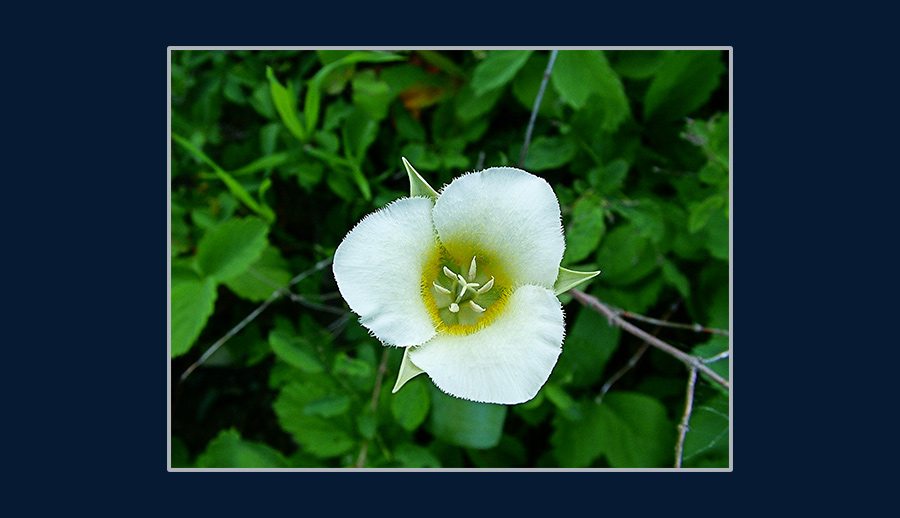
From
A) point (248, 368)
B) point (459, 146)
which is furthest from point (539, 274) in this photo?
point (248, 368)

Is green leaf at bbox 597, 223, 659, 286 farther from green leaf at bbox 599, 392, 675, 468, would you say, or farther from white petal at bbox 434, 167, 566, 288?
white petal at bbox 434, 167, 566, 288

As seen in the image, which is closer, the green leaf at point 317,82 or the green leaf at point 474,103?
the green leaf at point 317,82

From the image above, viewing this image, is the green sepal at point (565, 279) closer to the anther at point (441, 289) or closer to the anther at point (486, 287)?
the anther at point (486, 287)

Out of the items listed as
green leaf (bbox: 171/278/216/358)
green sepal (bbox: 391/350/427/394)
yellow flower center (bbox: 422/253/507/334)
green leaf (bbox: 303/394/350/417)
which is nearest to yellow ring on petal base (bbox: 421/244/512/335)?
yellow flower center (bbox: 422/253/507/334)

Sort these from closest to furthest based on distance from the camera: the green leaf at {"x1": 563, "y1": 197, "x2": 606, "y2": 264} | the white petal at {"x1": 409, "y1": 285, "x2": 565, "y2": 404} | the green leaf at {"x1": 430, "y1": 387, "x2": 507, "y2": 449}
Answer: the white petal at {"x1": 409, "y1": 285, "x2": 565, "y2": 404}, the green leaf at {"x1": 563, "y1": 197, "x2": 606, "y2": 264}, the green leaf at {"x1": 430, "y1": 387, "x2": 507, "y2": 449}

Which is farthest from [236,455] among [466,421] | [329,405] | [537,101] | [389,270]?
[537,101]

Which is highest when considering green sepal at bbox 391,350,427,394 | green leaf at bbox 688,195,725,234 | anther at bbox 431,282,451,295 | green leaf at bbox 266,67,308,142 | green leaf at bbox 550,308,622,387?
green leaf at bbox 266,67,308,142

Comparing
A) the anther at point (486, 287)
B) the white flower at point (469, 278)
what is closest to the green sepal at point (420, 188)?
the white flower at point (469, 278)
